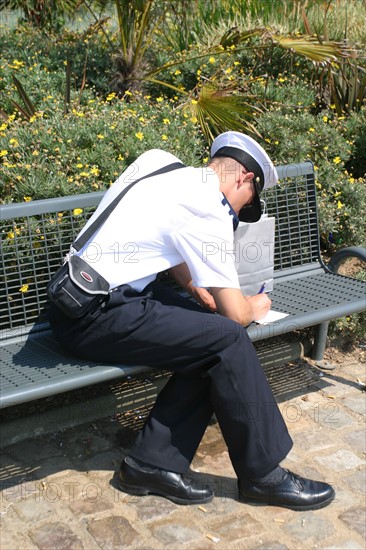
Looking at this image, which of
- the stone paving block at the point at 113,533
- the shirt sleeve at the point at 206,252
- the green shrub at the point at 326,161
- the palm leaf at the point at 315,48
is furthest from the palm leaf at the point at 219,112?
the stone paving block at the point at 113,533

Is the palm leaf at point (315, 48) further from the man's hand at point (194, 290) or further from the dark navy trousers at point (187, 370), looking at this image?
the dark navy trousers at point (187, 370)

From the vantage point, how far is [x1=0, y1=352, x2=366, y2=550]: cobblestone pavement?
3.24m

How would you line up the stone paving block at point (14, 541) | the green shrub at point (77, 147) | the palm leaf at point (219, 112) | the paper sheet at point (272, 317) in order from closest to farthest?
the stone paving block at point (14, 541) → the paper sheet at point (272, 317) → the green shrub at point (77, 147) → the palm leaf at point (219, 112)

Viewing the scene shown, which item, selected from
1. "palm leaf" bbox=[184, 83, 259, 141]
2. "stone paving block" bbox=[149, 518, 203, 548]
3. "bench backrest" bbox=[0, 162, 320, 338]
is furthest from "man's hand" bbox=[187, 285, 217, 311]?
"palm leaf" bbox=[184, 83, 259, 141]

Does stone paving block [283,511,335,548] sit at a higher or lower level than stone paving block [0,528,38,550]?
lower

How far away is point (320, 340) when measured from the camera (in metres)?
4.82

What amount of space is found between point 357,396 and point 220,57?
3421mm

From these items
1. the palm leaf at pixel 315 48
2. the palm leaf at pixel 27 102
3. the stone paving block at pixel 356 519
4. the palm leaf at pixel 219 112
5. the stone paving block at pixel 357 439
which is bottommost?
the stone paving block at pixel 356 519

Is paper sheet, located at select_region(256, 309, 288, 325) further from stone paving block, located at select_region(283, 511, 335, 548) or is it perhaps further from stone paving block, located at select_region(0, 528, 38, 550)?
stone paving block, located at select_region(0, 528, 38, 550)

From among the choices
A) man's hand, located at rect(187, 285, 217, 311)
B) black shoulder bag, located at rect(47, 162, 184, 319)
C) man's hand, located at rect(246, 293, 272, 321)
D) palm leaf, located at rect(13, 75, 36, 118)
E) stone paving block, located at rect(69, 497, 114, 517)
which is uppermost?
palm leaf, located at rect(13, 75, 36, 118)

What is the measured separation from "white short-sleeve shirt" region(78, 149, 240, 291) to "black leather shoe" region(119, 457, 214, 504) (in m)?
0.77

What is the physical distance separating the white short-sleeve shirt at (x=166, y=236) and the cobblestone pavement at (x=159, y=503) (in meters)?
0.92

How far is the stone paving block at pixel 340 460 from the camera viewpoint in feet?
12.5

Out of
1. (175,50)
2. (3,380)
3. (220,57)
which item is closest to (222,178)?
(3,380)
